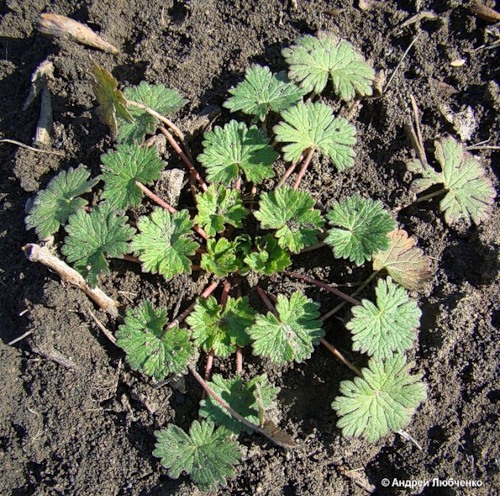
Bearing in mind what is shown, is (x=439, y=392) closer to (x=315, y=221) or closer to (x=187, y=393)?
(x=315, y=221)

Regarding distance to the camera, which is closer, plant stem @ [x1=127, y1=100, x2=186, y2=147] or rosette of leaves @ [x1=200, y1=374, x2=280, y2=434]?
rosette of leaves @ [x1=200, y1=374, x2=280, y2=434]

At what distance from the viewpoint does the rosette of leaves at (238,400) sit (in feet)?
9.75

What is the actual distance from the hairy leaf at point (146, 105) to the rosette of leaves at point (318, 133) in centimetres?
64

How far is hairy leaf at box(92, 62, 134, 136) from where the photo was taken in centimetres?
304

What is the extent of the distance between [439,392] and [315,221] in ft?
3.68

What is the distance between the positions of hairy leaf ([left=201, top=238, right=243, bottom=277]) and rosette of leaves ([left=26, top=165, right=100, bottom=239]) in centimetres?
71

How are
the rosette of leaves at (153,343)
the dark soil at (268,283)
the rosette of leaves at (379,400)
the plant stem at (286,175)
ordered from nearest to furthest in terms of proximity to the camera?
1. the rosette of leaves at (379,400)
2. the rosette of leaves at (153,343)
3. the dark soil at (268,283)
4. the plant stem at (286,175)

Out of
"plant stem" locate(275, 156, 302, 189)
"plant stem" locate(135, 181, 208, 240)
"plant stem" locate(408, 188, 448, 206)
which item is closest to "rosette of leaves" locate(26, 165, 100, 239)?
"plant stem" locate(135, 181, 208, 240)

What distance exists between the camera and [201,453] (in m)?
2.92

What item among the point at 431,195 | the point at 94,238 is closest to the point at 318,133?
the point at 431,195

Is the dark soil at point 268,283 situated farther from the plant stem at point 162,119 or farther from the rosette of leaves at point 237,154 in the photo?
the rosette of leaves at point 237,154

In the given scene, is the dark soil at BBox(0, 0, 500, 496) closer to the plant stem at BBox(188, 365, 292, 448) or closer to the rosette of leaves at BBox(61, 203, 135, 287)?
the plant stem at BBox(188, 365, 292, 448)

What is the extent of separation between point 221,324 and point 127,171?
975 millimetres

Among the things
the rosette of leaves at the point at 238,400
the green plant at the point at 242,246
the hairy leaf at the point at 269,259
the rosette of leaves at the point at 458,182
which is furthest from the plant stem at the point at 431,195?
the rosette of leaves at the point at 238,400
